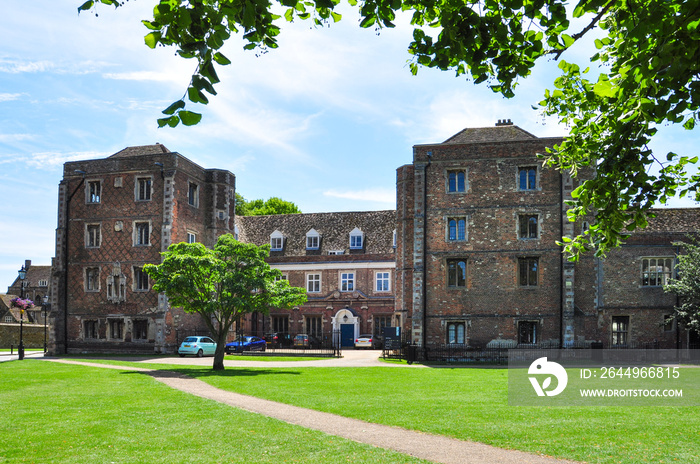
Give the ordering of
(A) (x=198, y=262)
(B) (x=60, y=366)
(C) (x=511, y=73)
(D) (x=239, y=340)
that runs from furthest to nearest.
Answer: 1. (D) (x=239, y=340)
2. (B) (x=60, y=366)
3. (A) (x=198, y=262)
4. (C) (x=511, y=73)

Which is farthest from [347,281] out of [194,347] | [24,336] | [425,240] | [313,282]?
[24,336]

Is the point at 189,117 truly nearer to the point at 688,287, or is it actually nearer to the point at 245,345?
the point at 688,287

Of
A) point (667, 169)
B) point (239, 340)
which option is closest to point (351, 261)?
point (239, 340)

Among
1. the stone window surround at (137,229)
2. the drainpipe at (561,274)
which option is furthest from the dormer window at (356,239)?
the drainpipe at (561,274)

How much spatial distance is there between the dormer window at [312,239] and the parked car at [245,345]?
10.6 m

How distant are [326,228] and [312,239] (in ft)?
5.84

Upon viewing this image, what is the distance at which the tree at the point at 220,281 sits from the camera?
25656 mm

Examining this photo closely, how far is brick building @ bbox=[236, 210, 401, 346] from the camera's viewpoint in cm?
4884

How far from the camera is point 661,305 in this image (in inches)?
1329

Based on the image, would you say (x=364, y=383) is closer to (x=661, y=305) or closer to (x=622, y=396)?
(x=622, y=396)

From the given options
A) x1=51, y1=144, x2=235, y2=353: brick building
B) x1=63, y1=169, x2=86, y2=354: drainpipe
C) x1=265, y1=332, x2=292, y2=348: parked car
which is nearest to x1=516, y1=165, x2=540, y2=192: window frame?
x1=51, y1=144, x2=235, y2=353: brick building

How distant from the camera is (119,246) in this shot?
40.9 m

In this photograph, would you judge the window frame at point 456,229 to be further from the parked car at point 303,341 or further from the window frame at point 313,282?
the window frame at point 313,282

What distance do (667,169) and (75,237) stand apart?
40144 millimetres
